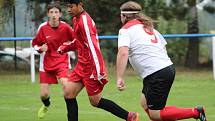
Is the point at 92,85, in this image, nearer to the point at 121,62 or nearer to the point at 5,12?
the point at 121,62

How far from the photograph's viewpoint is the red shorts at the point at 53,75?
1285cm

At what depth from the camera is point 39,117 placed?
12.2 metres

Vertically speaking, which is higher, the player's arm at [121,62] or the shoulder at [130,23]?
A: the shoulder at [130,23]

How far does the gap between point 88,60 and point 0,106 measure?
4936mm

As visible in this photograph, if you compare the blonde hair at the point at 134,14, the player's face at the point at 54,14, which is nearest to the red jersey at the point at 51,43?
the player's face at the point at 54,14

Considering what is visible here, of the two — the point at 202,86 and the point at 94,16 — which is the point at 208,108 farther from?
the point at 94,16

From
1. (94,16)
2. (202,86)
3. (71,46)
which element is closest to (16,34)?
(94,16)

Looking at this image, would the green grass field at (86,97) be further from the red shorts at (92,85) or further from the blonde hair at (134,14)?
the blonde hair at (134,14)

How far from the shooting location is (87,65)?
1012cm

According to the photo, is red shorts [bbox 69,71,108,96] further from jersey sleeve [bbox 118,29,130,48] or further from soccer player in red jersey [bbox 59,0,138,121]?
jersey sleeve [bbox 118,29,130,48]

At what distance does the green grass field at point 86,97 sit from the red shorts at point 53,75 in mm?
628

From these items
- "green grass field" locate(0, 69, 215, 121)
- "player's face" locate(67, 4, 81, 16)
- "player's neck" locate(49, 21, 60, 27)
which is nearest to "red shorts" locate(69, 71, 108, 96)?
"player's face" locate(67, 4, 81, 16)

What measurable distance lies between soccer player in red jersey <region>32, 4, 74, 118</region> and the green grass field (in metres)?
0.66

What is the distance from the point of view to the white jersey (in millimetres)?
8984
